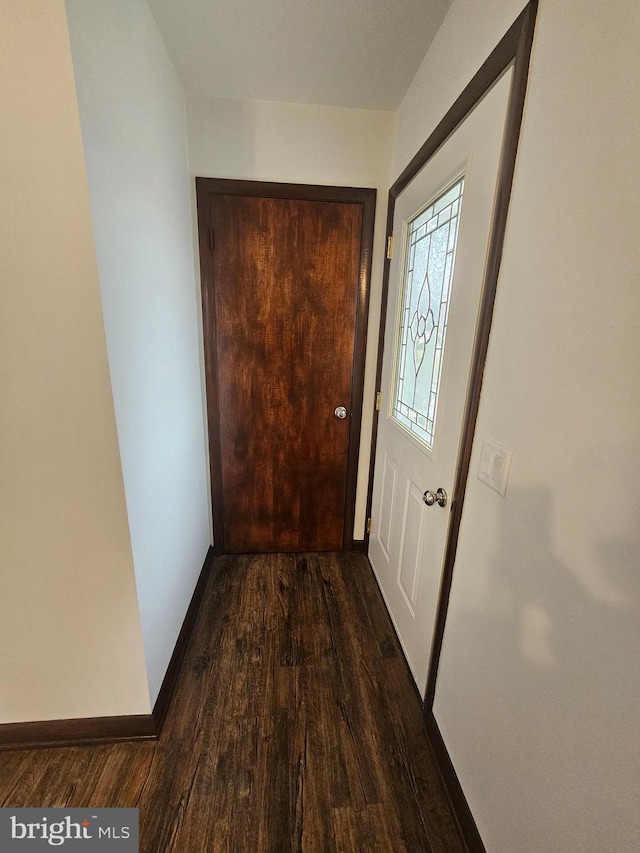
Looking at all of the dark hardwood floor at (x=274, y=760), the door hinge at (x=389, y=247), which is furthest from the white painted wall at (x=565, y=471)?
the door hinge at (x=389, y=247)

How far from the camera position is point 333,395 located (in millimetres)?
1997

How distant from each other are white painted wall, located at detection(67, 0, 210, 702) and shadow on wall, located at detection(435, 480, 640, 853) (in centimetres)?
105

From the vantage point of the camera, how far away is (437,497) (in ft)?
3.93

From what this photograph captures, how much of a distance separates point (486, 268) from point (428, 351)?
45cm

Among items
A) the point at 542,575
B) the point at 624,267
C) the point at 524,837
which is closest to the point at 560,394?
the point at 624,267

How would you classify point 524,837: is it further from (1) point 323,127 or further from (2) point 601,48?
(1) point 323,127

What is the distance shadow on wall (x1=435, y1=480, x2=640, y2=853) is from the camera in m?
0.56

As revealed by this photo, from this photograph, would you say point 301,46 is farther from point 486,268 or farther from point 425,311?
point 486,268

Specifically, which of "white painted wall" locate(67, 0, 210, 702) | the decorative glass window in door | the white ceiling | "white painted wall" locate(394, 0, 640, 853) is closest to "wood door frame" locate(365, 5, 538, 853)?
"white painted wall" locate(394, 0, 640, 853)

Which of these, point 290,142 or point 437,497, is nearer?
point 437,497

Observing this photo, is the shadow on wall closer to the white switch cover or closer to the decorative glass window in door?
the white switch cover

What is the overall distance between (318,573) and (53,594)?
1340mm

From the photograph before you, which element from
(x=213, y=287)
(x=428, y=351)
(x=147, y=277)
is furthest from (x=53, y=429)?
(x=428, y=351)

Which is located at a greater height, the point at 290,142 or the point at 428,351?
the point at 290,142
